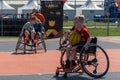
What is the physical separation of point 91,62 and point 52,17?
17.1 meters

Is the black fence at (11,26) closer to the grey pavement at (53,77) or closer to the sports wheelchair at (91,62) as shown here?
the grey pavement at (53,77)

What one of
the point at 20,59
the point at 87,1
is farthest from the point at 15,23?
the point at 87,1

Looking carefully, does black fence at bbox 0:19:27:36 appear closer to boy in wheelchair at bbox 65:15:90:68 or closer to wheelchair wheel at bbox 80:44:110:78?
boy in wheelchair at bbox 65:15:90:68

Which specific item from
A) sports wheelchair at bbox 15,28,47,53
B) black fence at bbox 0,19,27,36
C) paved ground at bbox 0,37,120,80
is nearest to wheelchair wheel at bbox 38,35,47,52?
sports wheelchair at bbox 15,28,47,53

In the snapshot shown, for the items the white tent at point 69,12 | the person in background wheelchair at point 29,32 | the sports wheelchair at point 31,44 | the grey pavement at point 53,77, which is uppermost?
the white tent at point 69,12

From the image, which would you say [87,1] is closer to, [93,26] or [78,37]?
[93,26]

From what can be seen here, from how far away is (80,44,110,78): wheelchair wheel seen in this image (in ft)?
33.8

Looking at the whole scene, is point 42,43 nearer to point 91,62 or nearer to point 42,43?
point 42,43

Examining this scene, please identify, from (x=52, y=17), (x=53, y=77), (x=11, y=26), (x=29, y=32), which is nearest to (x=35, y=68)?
(x=53, y=77)

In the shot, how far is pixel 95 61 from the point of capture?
34.5 ft

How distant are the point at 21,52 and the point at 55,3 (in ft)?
34.9

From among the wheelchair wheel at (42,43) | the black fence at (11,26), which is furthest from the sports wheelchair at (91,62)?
the black fence at (11,26)

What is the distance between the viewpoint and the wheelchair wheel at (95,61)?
10289mm

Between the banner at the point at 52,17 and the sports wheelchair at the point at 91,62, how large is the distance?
53.7ft
